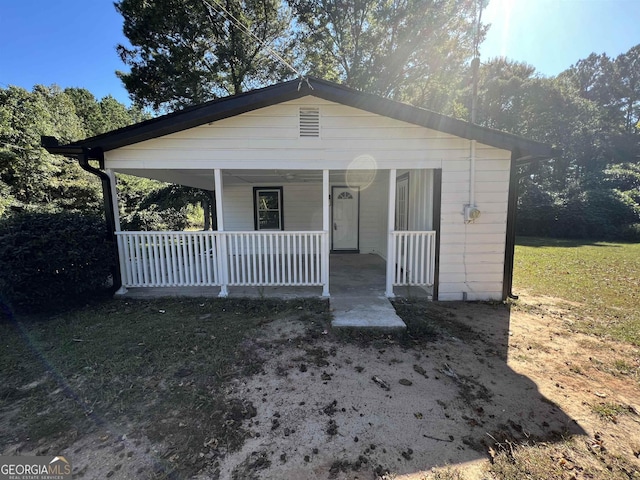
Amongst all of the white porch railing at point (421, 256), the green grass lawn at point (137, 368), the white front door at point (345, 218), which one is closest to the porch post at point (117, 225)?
the green grass lawn at point (137, 368)

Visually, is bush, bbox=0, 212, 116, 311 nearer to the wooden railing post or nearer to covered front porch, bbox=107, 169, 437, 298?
covered front porch, bbox=107, 169, 437, 298

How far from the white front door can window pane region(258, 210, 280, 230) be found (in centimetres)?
176

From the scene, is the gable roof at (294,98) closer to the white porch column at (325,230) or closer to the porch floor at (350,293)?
the white porch column at (325,230)

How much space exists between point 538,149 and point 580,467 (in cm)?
435

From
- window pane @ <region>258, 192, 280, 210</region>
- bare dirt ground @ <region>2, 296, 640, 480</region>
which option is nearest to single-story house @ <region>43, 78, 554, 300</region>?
bare dirt ground @ <region>2, 296, 640, 480</region>

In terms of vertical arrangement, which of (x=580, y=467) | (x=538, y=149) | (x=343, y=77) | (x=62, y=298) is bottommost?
(x=580, y=467)

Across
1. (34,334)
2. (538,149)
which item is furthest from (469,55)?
(34,334)

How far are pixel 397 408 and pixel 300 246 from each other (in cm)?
346

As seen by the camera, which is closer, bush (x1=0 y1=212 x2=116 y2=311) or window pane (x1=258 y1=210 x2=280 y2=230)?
bush (x1=0 y1=212 x2=116 y2=311)

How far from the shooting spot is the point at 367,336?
12.6ft

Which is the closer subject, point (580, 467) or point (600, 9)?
point (580, 467)

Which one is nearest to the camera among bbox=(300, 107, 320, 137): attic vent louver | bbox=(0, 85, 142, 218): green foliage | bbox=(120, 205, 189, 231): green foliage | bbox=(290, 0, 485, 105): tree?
bbox=(300, 107, 320, 137): attic vent louver

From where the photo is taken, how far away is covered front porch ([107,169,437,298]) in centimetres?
530

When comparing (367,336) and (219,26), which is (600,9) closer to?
(367,336)
